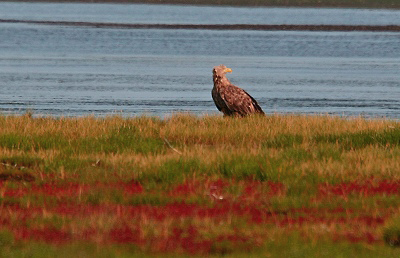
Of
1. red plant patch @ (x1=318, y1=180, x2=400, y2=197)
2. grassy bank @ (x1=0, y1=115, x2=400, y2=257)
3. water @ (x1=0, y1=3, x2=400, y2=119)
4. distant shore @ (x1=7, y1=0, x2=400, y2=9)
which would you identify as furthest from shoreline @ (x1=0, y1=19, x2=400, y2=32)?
red plant patch @ (x1=318, y1=180, x2=400, y2=197)

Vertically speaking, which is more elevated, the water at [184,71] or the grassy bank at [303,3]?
the grassy bank at [303,3]

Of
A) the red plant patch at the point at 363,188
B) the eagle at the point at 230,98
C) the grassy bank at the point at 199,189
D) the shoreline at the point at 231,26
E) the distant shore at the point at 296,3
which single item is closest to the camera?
the grassy bank at the point at 199,189

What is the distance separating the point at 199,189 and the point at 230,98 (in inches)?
266

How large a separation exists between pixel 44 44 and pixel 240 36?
1952 cm

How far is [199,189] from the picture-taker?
970 cm

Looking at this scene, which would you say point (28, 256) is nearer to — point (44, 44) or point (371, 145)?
point (371, 145)

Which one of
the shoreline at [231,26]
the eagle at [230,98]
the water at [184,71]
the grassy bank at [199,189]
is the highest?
the shoreline at [231,26]

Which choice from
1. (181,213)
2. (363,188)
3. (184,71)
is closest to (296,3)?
(184,71)

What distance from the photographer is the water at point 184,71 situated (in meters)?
27.8

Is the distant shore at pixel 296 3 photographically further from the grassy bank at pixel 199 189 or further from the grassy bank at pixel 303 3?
the grassy bank at pixel 199 189

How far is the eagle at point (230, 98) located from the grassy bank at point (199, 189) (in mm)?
1972

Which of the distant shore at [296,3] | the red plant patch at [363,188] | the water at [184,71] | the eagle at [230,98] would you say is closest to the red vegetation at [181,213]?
the red plant patch at [363,188]

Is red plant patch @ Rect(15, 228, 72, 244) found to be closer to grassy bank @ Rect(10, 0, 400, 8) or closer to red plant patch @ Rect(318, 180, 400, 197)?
red plant patch @ Rect(318, 180, 400, 197)

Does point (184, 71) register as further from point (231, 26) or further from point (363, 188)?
point (231, 26)
